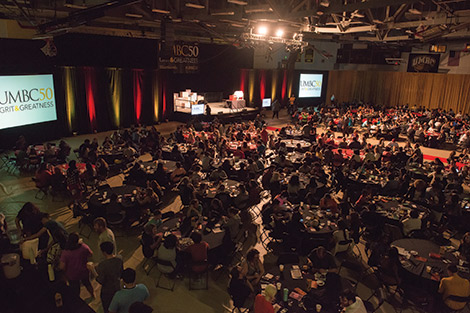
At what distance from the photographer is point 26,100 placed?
13594mm

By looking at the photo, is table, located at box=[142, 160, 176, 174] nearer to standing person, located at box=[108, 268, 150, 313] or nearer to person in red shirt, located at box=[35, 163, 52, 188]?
person in red shirt, located at box=[35, 163, 52, 188]

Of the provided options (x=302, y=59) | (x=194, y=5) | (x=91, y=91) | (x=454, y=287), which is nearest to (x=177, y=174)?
(x=194, y=5)

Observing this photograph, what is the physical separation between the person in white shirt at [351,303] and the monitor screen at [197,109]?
1624cm

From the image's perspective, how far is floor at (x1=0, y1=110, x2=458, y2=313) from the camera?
5492mm

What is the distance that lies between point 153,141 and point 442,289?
10.5m

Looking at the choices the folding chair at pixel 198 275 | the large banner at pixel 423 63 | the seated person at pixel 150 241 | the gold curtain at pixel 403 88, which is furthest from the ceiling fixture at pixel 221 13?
the large banner at pixel 423 63

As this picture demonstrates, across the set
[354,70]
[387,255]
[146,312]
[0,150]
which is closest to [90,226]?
[146,312]

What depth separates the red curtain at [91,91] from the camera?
1634 cm

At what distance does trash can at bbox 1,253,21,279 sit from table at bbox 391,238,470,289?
6.25 m

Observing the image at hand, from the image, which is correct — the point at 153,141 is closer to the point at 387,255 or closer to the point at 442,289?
the point at 387,255

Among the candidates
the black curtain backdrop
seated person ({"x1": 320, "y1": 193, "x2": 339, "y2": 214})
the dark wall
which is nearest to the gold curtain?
the dark wall

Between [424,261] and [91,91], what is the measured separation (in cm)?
1618

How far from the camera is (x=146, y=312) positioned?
3838mm

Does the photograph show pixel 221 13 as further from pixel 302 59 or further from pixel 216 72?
pixel 302 59
